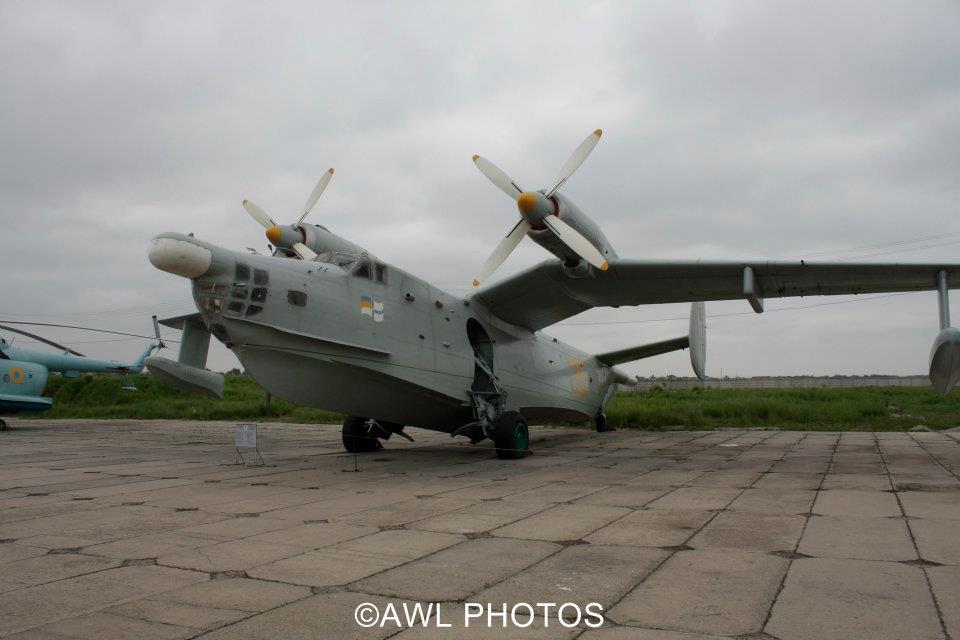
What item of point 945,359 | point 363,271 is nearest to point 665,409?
point 945,359

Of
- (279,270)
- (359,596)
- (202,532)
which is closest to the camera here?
(359,596)

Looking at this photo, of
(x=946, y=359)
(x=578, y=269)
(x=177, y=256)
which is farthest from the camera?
(x=578, y=269)

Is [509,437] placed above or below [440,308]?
below

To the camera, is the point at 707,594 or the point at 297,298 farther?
the point at 297,298

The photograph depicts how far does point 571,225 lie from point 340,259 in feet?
14.7

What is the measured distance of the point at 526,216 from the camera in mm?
12070

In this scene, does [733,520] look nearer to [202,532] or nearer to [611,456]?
[202,532]

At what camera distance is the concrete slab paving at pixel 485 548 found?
3852 mm

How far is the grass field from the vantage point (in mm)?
24406

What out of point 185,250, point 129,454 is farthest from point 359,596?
point 129,454

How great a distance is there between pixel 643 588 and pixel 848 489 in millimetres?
6068

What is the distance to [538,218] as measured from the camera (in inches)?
474

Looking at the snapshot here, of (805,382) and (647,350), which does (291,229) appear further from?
(805,382)

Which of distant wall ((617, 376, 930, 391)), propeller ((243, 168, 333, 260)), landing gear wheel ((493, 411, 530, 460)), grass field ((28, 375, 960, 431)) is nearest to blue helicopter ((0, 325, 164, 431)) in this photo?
grass field ((28, 375, 960, 431))
